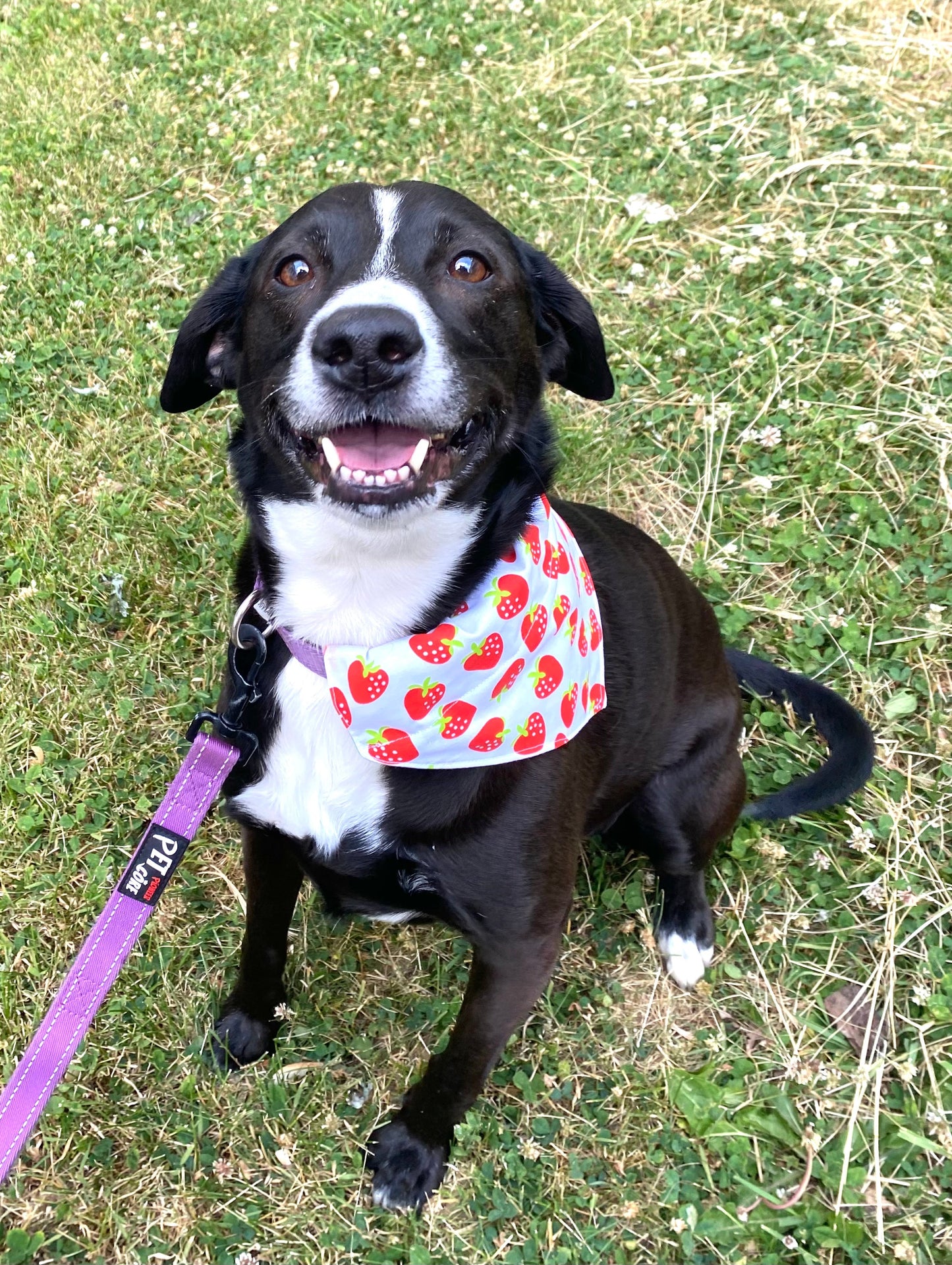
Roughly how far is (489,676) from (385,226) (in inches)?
37.8

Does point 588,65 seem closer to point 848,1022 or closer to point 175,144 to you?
point 175,144

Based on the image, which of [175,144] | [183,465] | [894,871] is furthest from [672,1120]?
[175,144]

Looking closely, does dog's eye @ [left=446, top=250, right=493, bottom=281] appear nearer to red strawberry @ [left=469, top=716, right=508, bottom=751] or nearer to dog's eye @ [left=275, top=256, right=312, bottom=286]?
dog's eye @ [left=275, top=256, right=312, bottom=286]

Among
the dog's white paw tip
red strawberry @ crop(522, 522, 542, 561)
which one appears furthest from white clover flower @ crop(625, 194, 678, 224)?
the dog's white paw tip

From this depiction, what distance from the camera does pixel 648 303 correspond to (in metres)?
4.11

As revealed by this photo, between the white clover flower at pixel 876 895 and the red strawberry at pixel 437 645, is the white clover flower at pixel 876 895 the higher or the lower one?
the lower one

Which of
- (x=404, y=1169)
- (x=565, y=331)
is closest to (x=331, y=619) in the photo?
(x=565, y=331)

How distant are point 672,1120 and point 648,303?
3.14 meters

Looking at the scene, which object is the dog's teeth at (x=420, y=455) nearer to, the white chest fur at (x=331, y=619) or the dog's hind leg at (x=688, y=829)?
the white chest fur at (x=331, y=619)

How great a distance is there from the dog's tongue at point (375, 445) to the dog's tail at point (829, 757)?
1.69 m

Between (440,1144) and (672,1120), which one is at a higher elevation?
(440,1144)

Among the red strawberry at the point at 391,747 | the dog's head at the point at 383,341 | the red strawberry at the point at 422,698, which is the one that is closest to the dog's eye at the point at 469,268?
the dog's head at the point at 383,341

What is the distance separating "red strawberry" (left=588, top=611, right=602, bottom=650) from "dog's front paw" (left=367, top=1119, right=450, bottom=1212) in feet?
4.32

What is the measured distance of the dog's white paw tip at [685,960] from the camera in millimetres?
2764
